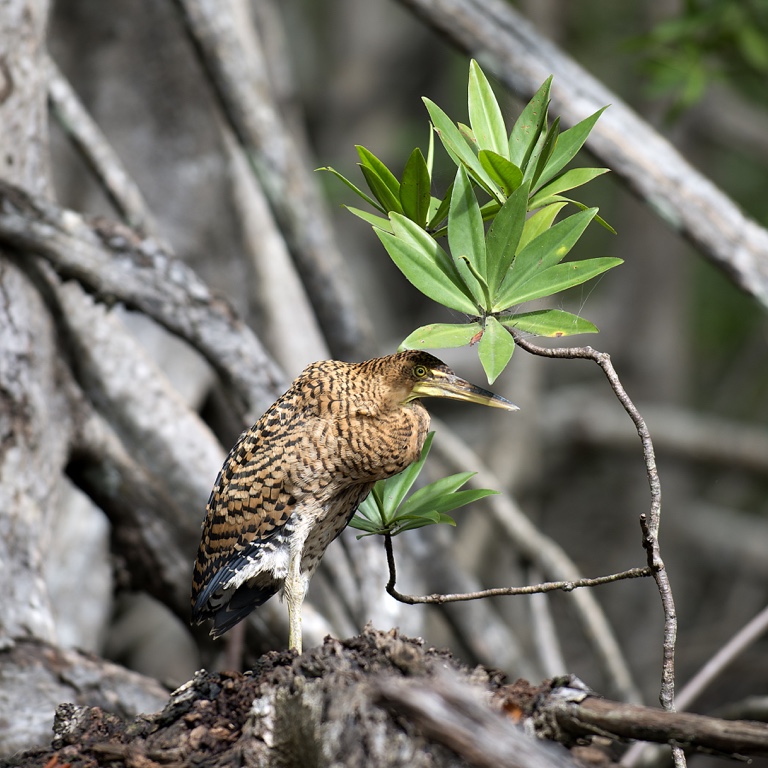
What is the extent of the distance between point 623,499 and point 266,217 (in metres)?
3.53

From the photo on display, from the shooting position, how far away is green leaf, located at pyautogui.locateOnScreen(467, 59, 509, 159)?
1409 mm

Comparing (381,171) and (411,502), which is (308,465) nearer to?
(411,502)

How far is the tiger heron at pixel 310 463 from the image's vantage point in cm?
157

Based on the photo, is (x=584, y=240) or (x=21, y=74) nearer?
(x=21, y=74)

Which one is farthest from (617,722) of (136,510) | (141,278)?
(136,510)

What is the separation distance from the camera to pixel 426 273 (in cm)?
132

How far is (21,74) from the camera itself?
253 centimetres

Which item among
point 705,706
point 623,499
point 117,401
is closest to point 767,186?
point 623,499

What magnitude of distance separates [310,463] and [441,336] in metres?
0.45

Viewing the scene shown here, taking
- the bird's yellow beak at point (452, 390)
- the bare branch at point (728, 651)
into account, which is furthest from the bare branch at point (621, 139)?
the bird's yellow beak at point (452, 390)

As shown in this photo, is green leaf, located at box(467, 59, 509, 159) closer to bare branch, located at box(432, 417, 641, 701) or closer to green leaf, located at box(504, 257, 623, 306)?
green leaf, located at box(504, 257, 623, 306)

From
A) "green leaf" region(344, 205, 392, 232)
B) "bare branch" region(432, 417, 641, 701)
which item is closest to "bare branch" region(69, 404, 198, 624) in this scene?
"bare branch" region(432, 417, 641, 701)

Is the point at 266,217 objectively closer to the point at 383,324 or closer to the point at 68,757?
the point at 68,757

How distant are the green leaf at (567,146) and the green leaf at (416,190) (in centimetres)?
17
